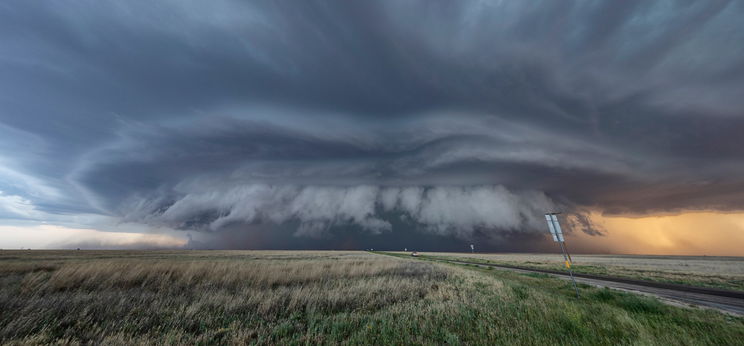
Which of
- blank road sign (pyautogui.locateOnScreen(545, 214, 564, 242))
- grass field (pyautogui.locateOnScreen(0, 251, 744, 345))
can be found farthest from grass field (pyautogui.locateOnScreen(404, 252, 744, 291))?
grass field (pyautogui.locateOnScreen(0, 251, 744, 345))

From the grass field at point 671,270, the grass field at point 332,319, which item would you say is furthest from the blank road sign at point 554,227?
the grass field at point 671,270

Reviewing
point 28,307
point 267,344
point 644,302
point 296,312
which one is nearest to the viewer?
point 267,344

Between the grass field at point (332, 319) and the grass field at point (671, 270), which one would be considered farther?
the grass field at point (671, 270)

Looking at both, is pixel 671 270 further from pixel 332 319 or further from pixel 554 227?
pixel 332 319

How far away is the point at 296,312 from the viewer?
352 inches

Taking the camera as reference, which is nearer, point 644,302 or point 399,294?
point 644,302

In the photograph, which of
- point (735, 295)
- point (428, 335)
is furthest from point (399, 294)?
point (735, 295)

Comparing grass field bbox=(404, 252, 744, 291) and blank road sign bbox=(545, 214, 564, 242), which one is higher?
blank road sign bbox=(545, 214, 564, 242)

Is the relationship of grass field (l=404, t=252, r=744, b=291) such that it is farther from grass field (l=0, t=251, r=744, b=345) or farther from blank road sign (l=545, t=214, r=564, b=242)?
grass field (l=0, t=251, r=744, b=345)

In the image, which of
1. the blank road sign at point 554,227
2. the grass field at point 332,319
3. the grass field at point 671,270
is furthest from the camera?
the grass field at point 671,270

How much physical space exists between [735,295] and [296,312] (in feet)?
84.7

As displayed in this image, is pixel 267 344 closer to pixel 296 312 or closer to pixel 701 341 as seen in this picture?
pixel 296 312

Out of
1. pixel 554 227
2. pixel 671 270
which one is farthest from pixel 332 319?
pixel 671 270

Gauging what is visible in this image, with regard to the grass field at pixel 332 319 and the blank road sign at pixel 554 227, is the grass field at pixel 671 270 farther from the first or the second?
the grass field at pixel 332 319
